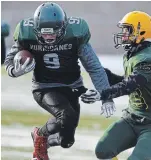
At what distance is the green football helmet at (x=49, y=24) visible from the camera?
3.85 m

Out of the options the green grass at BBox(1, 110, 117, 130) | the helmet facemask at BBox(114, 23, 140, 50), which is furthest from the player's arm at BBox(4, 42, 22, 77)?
the green grass at BBox(1, 110, 117, 130)

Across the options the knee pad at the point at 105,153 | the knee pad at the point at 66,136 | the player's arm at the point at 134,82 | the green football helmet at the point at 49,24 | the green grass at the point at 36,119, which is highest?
the green football helmet at the point at 49,24

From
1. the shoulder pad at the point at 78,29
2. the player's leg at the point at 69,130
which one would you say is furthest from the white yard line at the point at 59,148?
the shoulder pad at the point at 78,29

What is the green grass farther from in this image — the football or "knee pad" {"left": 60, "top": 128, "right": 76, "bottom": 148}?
the football

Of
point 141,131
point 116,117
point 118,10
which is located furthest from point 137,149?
point 118,10

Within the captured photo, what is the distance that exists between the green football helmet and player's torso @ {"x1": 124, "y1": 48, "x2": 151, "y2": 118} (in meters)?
0.41

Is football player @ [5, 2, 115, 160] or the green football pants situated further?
football player @ [5, 2, 115, 160]

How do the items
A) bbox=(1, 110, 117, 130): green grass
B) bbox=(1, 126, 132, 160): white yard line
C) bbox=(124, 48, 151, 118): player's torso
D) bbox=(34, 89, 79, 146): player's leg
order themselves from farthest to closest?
bbox=(1, 110, 117, 130): green grass → bbox=(1, 126, 132, 160): white yard line → bbox=(34, 89, 79, 146): player's leg → bbox=(124, 48, 151, 118): player's torso

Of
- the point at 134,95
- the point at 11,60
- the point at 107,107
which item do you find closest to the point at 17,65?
the point at 11,60

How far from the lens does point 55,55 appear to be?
3961 mm

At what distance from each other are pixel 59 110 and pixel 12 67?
1.06 feet

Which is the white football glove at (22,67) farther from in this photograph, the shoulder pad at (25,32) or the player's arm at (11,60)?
the shoulder pad at (25,32)

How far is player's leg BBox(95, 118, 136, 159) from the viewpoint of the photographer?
3.56 m

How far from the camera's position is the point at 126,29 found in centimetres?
374
